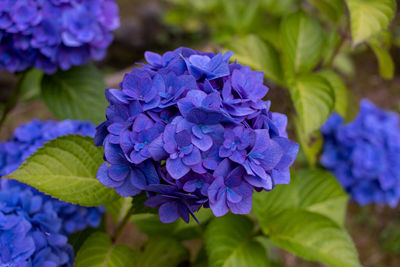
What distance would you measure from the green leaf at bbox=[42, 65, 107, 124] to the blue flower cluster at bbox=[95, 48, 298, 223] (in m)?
0.81

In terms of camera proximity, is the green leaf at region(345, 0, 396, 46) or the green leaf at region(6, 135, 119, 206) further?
the green leaf at region(345, 0, 396, 46)

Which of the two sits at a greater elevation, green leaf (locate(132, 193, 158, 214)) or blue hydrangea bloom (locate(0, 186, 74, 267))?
green leaf (locate(132, 193, 158, 214))

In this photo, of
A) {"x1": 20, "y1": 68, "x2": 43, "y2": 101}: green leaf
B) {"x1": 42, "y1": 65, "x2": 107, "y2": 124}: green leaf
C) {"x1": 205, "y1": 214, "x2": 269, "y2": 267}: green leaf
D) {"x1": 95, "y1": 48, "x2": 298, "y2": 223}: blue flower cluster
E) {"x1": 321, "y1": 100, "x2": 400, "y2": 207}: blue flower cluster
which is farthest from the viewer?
{"x1": 20, "y1": 68, "x2": 43, "y2": 101}: green leaf

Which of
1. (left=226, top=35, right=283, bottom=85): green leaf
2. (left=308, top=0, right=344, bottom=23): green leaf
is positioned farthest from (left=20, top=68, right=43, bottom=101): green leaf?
(left=308, top=0, right=344, bottom=23): green leaf

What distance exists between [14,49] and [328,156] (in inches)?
58.5

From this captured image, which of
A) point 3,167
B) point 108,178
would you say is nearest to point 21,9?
point 3,167

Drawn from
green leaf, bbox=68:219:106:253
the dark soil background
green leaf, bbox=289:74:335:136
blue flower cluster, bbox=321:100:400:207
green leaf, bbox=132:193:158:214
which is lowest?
the dark soil background

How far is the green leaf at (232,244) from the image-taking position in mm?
1153

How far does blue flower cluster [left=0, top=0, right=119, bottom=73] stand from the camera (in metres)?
1.32

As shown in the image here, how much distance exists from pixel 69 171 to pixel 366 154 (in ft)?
4.50

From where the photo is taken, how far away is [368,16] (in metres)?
1.31

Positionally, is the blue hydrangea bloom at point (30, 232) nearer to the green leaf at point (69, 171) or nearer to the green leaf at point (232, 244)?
the green leaf at point (69, 171)

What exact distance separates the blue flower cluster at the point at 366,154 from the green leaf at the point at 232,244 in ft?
2.54

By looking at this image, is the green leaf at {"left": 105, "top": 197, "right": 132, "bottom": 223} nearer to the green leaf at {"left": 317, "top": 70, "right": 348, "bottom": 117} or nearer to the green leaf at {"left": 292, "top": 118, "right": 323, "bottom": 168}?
the green leaf at {"left": 292, "top": 118, "right": 323, "bottom": 168}
